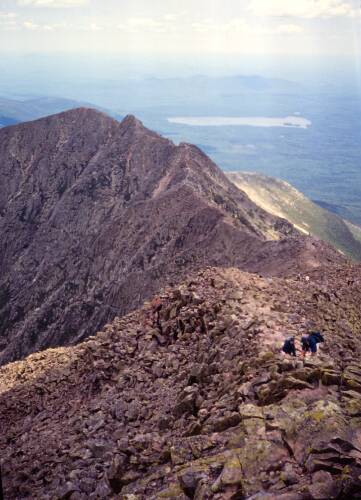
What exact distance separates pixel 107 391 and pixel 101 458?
5360 mm

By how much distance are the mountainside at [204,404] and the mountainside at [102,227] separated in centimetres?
1637

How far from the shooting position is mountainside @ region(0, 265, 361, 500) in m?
13.3

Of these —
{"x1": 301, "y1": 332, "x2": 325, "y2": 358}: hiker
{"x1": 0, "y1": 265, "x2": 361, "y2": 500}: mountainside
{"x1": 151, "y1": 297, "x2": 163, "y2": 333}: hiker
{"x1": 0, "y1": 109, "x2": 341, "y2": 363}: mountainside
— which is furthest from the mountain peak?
{"x1": 301, "y1": 332, "x2": 325, "y2": 358}: hiker

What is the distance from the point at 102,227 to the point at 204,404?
190 feet

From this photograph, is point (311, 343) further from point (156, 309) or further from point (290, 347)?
point (156, 309)

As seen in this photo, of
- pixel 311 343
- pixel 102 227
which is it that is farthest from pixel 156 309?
pixel 102 227

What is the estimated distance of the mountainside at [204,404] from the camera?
13.3 m

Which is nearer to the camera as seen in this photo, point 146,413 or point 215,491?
point 215,491

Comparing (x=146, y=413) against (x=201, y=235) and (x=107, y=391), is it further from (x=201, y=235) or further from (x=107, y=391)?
(x=201, y=235)

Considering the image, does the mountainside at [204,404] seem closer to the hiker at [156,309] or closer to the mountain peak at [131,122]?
the hiker at [156,309]

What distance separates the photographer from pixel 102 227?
74.2 m

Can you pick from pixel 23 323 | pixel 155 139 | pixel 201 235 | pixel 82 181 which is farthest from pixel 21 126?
pixel 201 235

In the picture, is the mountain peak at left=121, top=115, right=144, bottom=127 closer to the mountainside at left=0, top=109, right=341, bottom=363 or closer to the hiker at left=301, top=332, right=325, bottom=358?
the mountainside at left=0, top=109, right=341, bottom=363

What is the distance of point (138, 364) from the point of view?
24250 millimetres
